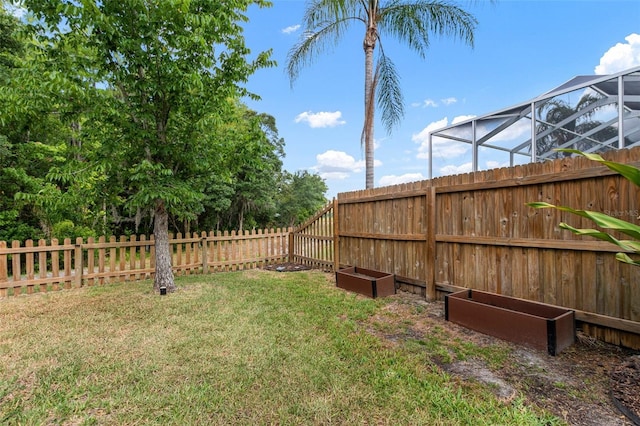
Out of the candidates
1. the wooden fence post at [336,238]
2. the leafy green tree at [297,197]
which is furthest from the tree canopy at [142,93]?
the leafy green tree at [297,197]

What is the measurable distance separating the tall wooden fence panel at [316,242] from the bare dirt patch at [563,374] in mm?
3445

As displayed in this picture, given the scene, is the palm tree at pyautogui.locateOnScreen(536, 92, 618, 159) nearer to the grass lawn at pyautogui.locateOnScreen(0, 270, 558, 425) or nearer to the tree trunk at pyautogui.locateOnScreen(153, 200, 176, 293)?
the grass lawn at pyautogui.locateOnScreen(0, 270, 558, 425)

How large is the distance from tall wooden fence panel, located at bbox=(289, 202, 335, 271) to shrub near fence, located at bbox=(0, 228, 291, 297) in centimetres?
36

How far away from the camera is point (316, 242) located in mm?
6914

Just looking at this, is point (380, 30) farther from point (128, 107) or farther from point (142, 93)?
point (128, 107)

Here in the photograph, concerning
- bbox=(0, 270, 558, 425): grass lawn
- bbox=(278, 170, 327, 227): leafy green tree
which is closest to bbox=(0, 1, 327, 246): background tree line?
bbox=(0, 270, 558, 425): grass lawn

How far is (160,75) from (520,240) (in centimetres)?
516

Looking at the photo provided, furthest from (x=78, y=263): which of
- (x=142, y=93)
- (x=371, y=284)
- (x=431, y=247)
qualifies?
(x=431, y=247)

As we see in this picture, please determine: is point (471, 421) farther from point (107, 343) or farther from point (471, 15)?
point (471, 15)

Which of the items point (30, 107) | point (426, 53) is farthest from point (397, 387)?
point (426, 53)

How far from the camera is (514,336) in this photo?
109 inches

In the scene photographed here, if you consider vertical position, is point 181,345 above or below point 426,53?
below

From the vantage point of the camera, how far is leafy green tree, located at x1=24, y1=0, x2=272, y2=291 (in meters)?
3.95

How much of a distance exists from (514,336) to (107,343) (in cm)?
395
